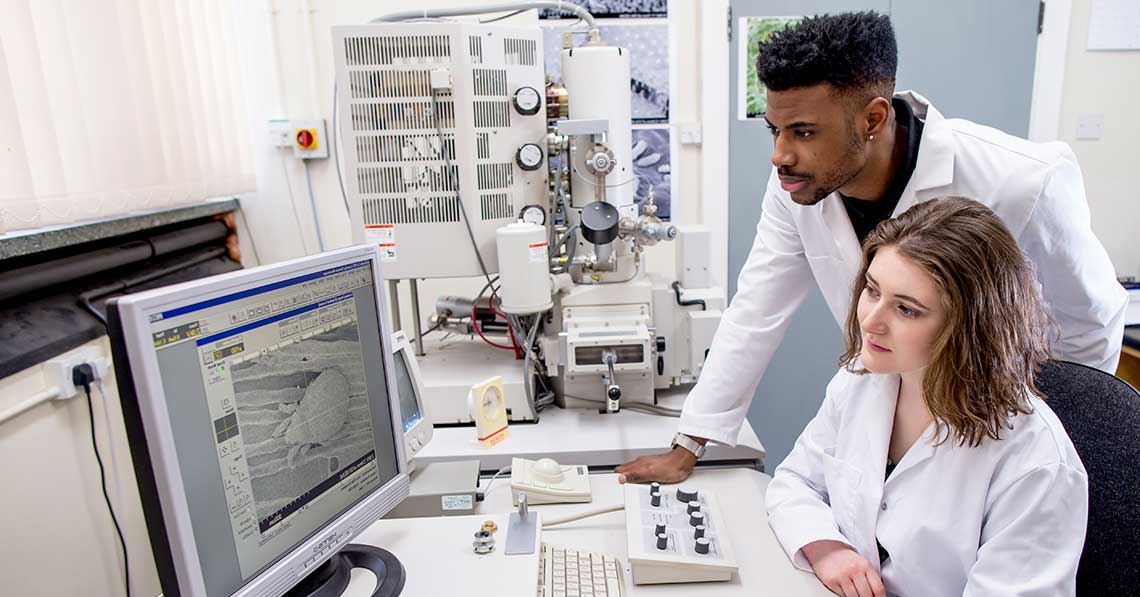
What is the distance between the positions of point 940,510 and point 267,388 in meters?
0.84

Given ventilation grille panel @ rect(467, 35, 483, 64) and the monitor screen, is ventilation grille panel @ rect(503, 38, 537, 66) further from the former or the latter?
the monitor screen

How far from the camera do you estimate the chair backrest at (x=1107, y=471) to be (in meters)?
0.80

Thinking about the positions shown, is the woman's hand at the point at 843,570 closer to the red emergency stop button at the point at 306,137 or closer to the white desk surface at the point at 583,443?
the white desk surface at the point at 583,443

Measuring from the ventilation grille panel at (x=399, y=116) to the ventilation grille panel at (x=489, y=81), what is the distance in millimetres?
72

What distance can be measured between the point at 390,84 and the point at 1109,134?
8.19 feet

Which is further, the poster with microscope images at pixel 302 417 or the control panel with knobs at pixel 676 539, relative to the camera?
the control panel with knobs at pixel 676 539

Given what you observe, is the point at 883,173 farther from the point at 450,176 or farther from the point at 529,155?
the point at 450,176

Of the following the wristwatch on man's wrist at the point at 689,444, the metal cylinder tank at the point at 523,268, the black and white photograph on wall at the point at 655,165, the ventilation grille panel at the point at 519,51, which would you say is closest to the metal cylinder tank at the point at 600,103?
the ventilation grille panel at the point at 519,51

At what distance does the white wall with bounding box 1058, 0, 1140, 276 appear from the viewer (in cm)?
233

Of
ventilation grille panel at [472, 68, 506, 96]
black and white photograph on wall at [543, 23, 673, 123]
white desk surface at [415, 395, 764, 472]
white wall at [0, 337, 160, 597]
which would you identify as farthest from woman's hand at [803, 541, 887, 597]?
black and white photograph on wall at [543, 23, 673, 123]

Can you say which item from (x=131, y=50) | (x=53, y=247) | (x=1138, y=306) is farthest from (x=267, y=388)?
(x=1138, y=306)

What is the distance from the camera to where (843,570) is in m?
0.91

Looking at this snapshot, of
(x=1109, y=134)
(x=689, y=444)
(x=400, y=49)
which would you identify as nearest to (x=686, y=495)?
(x=689, y=444)

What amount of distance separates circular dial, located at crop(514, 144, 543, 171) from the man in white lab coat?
0.57 metres
